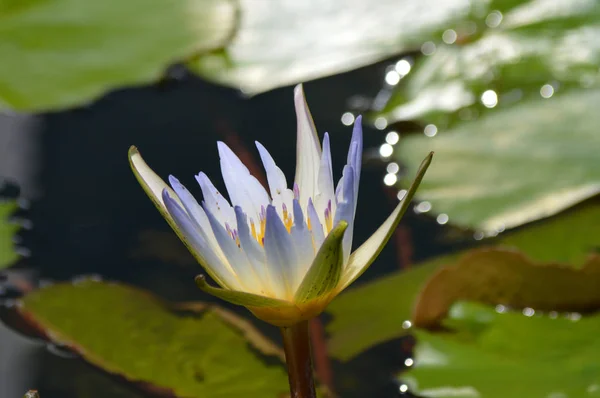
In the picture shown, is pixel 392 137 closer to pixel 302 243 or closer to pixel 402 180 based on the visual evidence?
pixel 402 180

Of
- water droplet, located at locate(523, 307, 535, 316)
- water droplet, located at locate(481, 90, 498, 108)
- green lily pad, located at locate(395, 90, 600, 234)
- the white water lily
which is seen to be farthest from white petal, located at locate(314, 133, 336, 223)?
water droplet, located at locate(481, 90, 498, 108)

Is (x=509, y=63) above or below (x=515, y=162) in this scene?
above

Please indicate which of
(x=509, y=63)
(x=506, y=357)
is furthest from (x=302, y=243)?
(x=509, y=63)

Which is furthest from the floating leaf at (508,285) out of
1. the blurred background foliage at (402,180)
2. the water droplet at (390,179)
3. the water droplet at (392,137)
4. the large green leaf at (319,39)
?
the large green leaf at (319,39)

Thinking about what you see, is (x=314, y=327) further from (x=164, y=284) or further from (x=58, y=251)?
(x=58, y=251)

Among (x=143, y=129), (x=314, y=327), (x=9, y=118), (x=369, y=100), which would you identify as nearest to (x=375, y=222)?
(x=314, y=327)

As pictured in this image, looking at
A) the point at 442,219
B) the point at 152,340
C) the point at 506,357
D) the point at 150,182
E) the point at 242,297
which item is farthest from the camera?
the point at 442,219
